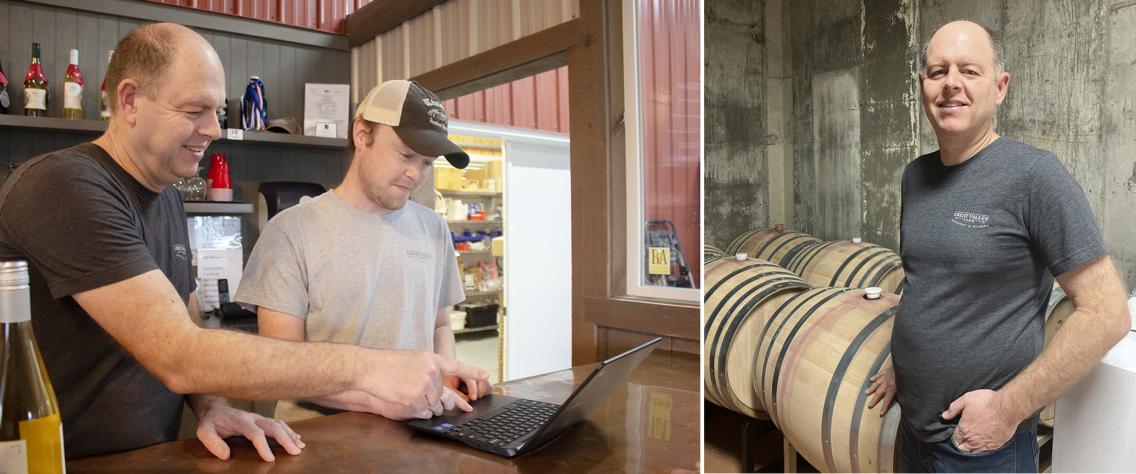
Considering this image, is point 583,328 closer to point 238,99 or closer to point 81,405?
point 81,405

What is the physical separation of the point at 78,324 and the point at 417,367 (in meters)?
0.69

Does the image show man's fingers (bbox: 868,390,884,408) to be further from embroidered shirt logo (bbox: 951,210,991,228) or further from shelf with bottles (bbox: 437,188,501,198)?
shelf with bottles (bbox: 437,188,501,198)

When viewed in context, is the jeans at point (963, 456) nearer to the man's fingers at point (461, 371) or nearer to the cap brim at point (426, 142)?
the man's fingers at point (461, 371)

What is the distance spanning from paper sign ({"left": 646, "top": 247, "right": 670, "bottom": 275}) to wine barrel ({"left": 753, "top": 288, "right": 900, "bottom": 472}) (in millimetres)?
1904

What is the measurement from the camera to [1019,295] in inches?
21.3

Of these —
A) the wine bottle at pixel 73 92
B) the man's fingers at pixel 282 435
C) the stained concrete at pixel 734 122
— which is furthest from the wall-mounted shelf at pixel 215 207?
the stained concrete at pixel 734 122

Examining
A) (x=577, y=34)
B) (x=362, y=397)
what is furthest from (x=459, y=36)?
(x=362, y=397)

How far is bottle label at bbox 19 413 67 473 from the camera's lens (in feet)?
2.97

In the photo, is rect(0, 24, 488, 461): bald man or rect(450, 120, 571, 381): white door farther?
rect(450, 120, 571, 381): white door

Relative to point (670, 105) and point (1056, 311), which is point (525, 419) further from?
point (670, 105)

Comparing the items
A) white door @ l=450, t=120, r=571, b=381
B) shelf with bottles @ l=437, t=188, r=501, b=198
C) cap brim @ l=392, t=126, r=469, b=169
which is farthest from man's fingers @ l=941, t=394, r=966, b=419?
shelf with bottles @ l=437, t=188, r=501, b=198

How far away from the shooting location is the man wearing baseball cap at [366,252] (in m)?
1.77

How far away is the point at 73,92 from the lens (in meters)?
3.56

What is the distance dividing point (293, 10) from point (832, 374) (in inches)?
178
